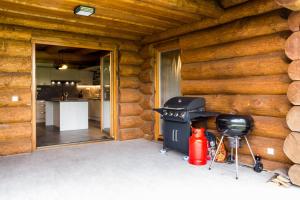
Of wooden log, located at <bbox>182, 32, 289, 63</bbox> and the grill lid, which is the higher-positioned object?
wooden log, located at <bbox>182, 32, 289, 63</bbox>

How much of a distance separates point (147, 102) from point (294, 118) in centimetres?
389

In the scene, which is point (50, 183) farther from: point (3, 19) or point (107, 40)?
point (107, 40)

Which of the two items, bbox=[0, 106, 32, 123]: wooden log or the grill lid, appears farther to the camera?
bbox=[0, 106, 32, 123]: wooden log

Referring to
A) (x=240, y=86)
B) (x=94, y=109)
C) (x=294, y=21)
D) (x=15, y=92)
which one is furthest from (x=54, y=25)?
(x=94, y=109)

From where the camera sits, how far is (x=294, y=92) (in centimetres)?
337

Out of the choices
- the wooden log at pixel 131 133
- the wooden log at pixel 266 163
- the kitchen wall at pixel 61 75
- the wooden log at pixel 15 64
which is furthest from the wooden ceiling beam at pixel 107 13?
the kitchen wall at pixel 61 75

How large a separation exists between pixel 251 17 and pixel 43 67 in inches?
366

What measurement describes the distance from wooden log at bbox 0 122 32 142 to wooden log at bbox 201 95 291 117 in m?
3.70

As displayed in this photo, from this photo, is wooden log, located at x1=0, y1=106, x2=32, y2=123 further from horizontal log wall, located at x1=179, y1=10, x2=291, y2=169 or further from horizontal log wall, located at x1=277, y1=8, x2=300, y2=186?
horizontal log wall, located at x1=277, y1=8, x2=300, y2=186

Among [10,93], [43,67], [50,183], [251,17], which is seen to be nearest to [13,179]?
[50,183]

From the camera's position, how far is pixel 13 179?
3607 mm

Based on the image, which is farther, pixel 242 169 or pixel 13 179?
pixel 242 169

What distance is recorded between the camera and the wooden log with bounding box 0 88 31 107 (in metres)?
5.03

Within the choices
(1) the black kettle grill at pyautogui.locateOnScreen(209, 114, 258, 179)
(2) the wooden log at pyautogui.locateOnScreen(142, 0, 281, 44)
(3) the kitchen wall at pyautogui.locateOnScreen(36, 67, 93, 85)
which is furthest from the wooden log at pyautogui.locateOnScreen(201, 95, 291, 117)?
(3) the kitchen wall at pyautogui.locateOnScreen(36, 67, 93, 85)
